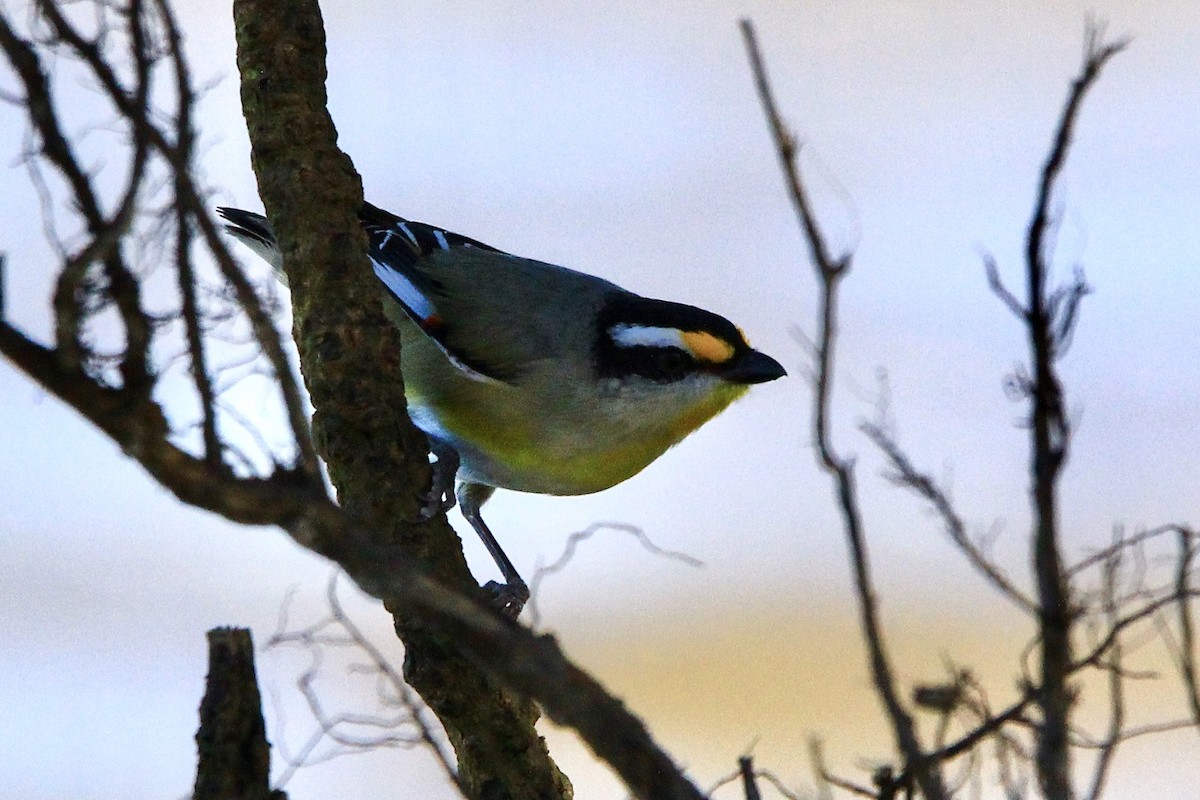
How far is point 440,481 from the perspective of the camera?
121cm

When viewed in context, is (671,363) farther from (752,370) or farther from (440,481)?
(440,481)

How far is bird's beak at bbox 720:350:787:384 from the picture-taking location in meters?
1.46

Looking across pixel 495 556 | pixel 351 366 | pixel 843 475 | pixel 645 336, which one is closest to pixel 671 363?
pixel 645 336

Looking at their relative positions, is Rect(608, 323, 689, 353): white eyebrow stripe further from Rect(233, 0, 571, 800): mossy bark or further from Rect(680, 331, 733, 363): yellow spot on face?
Rect(233, 0, 571, 800): mossy bark

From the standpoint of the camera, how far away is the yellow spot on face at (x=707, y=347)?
1.46 m

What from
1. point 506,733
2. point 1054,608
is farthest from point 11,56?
point 506,733

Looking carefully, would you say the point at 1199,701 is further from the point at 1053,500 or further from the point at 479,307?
the point at 479,307

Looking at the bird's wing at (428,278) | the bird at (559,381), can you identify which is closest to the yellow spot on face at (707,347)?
the bird at (559,381)

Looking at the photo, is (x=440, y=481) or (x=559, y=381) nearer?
(x=440, y=481)

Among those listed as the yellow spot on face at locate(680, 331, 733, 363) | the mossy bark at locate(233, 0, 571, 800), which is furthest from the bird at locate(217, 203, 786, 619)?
the mossy bark at locate(233, 0, 571, 800)

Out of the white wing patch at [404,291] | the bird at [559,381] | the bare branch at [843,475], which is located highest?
the white wing patch at [404,291]

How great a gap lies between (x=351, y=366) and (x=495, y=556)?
0.59 metres

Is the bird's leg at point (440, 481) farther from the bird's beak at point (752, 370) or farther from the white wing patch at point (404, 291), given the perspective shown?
the bird's beak at point (752, 370)

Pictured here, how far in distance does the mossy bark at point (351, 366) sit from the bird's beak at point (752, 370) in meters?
0.56
